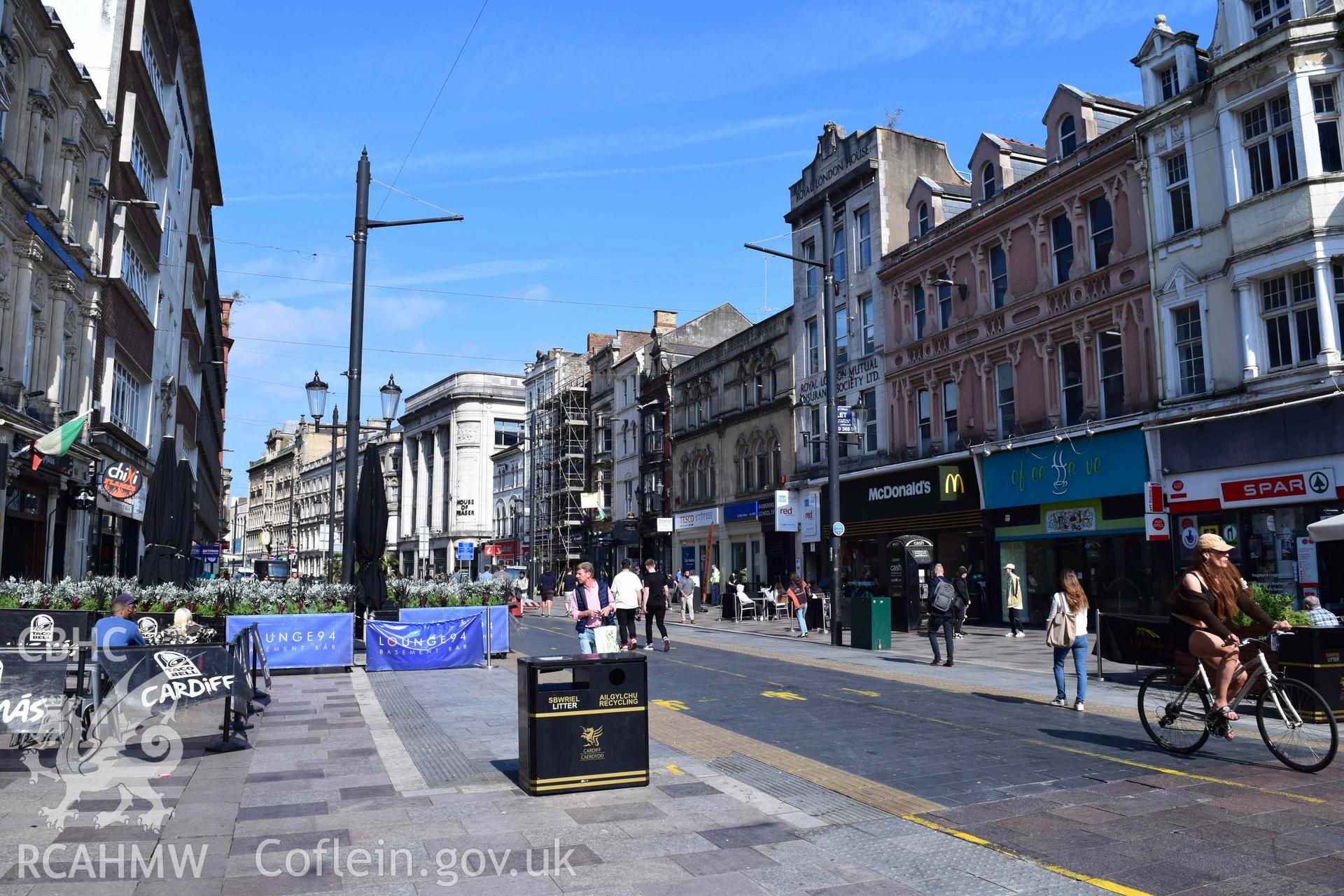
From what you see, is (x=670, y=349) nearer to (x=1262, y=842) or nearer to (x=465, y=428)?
(x=465, y=428)

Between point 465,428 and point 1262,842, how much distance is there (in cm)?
9070

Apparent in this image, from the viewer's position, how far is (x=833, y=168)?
38.8m

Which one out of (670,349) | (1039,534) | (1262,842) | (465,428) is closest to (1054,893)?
(1262,842)

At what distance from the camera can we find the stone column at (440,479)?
9694 cm

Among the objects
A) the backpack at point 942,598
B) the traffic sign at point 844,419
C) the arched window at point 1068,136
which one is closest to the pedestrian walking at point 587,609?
the backpack at point 942,598

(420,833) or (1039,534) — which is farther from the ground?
(1039,534)

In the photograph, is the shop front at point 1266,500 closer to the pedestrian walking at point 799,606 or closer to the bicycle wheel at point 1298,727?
the pedestrian walking at point 799,606

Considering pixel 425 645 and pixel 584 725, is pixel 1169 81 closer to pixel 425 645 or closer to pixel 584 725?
pixel 425 645

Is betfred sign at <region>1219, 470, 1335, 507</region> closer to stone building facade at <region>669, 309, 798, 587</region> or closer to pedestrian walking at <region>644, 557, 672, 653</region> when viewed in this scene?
pedestrian walking at <region>644, 557, 672, 653</region>

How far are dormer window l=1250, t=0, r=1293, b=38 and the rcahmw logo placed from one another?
50.7 feet

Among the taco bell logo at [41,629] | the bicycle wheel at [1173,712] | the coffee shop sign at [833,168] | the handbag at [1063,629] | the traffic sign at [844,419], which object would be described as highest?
the coffee shop sign at [833,168]

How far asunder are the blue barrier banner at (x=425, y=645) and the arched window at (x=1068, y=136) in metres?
20.9

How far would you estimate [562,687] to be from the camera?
7.59m

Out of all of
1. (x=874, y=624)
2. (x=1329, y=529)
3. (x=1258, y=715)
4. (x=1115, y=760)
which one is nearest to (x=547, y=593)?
(x=874, y=624)
